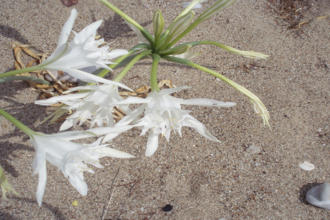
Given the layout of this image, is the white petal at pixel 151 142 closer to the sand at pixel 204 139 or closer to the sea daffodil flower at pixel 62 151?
the sea daffodil flower at pixel 62 151

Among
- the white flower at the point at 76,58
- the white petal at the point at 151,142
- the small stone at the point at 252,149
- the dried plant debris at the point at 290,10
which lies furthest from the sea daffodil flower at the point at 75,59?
the dried plant debris at the point at 290,10

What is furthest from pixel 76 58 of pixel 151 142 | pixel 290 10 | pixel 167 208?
pixel 290 10

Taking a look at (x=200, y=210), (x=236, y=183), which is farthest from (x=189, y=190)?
(x=236, y=183)

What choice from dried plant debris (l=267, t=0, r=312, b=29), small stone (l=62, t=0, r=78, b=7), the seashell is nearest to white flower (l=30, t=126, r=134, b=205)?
the seashell

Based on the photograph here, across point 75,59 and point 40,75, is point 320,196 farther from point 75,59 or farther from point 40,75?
point 40,75

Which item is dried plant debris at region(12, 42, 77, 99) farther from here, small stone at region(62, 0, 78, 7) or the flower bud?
the flower bud

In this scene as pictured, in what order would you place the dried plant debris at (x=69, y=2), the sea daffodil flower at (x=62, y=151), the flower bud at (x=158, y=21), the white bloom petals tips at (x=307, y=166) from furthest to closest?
the dried plant debris at (x=69, y=2) < the white bloom petals tips at (x=307, y=166) < the flower bud at (x=158, y=21) < the sea daffodil flower at (x=62, y=151)

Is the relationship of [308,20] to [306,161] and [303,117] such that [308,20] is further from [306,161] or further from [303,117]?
[306,161]

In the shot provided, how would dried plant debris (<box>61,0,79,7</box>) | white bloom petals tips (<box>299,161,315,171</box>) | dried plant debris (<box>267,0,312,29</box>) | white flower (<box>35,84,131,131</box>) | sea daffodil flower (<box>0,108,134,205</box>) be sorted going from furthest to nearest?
dried plant debris (<box>267,0,312,29</box>)
dried plant debris (<box>61,0,79,7</box>)
white bloom petals tips (<box>299,161,315,171</box>)
white flower (<box>35,84,131,131</box>)
sea daffodil flower (<box>0,108,134,205</box>)
